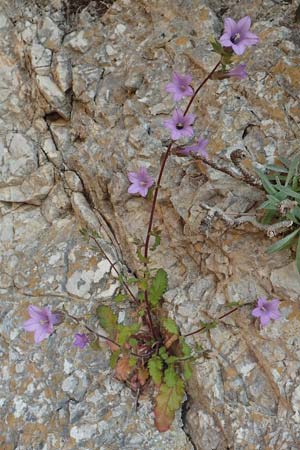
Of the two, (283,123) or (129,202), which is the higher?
(283,123)

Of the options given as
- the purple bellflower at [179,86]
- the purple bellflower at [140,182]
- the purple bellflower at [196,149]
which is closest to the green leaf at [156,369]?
the purple bellflower at [140,182]

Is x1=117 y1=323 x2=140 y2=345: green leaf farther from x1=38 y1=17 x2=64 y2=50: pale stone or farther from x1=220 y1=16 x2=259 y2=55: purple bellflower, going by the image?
x1=38 y1=17 x2=64 y2=50: pale stone

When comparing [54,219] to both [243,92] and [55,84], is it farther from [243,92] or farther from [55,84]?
[243,92]

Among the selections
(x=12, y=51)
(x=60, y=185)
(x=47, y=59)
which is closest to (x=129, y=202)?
(x=60, y=185)

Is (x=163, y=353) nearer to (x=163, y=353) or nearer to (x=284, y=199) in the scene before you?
(x=163, y=353)

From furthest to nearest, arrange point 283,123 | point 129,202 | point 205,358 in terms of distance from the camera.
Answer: point 129,202, point 283,123, point 205,358

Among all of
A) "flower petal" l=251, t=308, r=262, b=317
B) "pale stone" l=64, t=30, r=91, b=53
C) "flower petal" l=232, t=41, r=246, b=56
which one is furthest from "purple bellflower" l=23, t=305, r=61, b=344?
"pale stone" l=64, t=30, r=91, b=53

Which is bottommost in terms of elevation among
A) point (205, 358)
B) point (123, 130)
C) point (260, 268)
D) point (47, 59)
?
point (205, 358)
